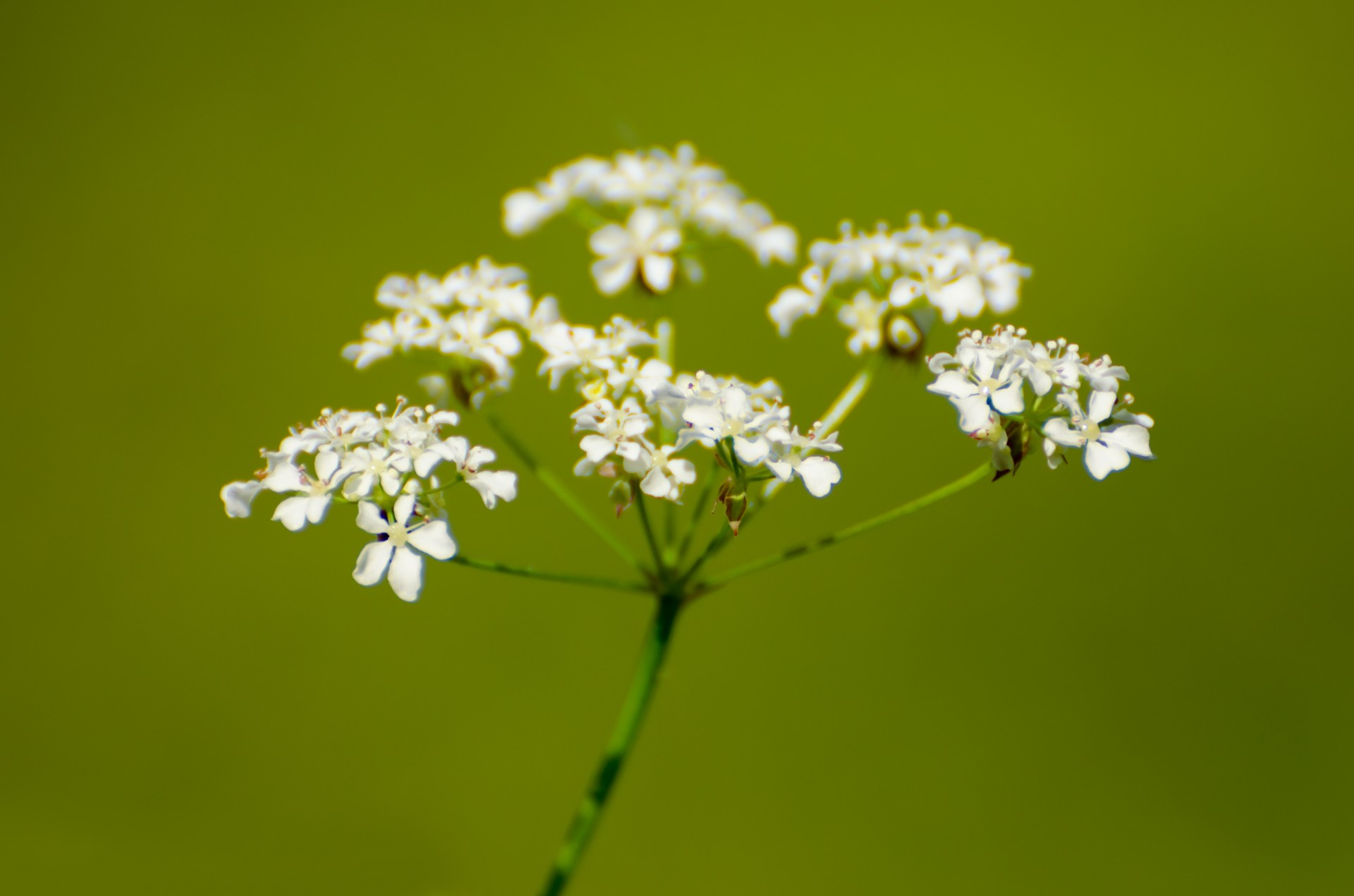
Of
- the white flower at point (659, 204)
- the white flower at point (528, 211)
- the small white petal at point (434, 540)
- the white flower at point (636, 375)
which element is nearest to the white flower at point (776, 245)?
the white flower at point (659, 204)

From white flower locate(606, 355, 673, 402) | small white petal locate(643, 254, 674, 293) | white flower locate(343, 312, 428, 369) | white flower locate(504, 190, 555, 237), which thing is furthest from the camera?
white flower locate(504, 190, 555, 237)

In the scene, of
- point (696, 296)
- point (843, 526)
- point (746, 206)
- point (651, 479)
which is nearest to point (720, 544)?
point (651, 479)

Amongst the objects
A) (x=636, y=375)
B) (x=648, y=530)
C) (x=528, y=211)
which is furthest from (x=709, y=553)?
(x=528, y=211)

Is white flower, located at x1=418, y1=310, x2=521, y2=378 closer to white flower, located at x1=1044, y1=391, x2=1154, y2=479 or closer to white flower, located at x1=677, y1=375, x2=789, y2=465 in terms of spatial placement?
white flower, located at x1=677, y1=375, x2=789, y2=465

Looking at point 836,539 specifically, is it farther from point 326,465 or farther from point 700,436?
point 326,465

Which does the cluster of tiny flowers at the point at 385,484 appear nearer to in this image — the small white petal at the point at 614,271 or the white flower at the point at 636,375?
the white flower at the point at 636,375

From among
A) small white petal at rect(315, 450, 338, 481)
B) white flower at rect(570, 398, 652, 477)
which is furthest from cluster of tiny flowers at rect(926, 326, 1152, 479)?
small white petal at rect(315, 450, 338, 481)
